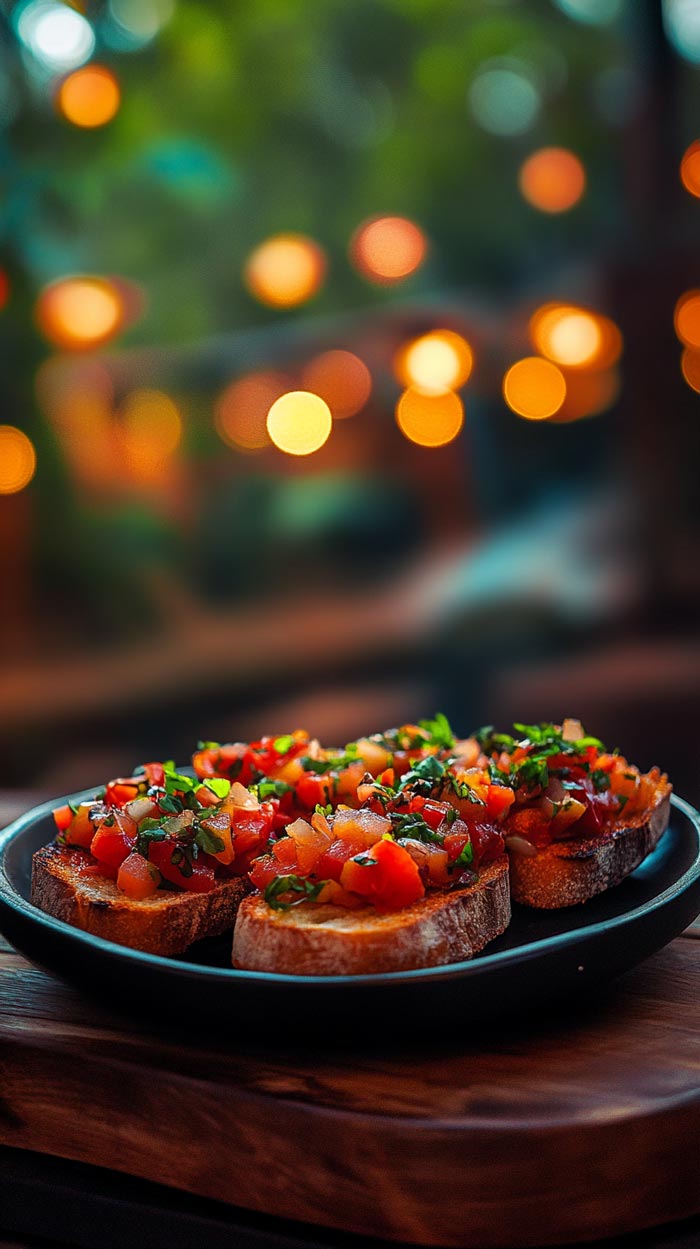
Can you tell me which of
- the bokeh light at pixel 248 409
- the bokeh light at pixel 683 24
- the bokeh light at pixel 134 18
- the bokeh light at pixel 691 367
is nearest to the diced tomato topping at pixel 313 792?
the bokeh light at pixel 691 367

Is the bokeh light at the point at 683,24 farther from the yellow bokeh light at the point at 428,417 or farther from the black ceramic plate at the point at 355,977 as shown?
the black ceramic plate at the point at 355,977

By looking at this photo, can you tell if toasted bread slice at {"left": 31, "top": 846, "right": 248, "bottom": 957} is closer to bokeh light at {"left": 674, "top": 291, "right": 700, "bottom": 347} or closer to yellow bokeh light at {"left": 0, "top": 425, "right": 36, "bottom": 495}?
bokeh light at {"left": 674, "top": 291, "right": 700, "bottom": 347}

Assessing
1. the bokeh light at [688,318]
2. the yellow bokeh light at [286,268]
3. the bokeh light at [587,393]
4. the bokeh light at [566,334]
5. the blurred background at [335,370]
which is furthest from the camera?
the yellow bokeh light at [286,268]

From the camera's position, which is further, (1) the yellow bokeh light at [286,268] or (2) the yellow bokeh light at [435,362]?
(1) the yellow bokeh light at [286,268]

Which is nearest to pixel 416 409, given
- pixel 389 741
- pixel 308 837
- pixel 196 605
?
pixel 196 605

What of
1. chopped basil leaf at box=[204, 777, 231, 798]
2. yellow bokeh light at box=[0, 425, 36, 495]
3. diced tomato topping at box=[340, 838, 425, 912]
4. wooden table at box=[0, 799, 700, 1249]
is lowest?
wooden table at box=[0, 799, 700, 1249]

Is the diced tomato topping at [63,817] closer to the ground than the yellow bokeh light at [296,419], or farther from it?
closer to the ground

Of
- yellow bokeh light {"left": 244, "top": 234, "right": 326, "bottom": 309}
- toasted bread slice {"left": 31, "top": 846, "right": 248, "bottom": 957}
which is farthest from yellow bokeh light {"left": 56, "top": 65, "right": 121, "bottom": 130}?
toasted bread slice {"left": 31, "top": 846, "right": 248, "bottom": 957}
